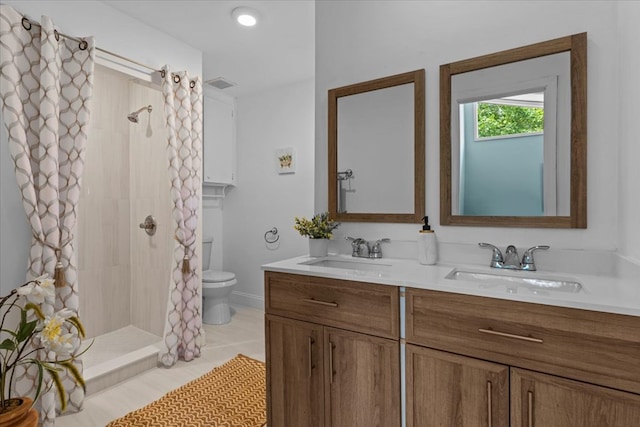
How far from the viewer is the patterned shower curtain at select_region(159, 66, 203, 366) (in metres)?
2.48

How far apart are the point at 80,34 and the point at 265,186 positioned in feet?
6.75

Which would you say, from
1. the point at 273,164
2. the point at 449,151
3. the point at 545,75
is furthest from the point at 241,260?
the point at 545,75

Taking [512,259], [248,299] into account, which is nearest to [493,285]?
[512,259]

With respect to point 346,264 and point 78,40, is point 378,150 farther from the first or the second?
point 78,40

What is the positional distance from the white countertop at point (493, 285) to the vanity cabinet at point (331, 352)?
4 centimetres

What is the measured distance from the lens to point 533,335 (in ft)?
3.42

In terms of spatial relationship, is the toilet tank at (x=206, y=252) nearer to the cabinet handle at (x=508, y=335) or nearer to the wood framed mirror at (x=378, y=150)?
the wood framed mirror at (x=378, y=150)

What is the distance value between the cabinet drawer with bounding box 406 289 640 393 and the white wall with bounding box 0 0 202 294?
208 centimetres

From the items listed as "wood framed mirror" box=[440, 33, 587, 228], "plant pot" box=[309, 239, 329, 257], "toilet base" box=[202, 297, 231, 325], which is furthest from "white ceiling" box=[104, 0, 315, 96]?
"toilet base" box=[202, 297, 231, 325]

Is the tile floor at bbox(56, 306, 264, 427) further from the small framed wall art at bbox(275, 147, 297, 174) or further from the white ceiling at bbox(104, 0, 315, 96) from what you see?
the white ceiling at bbox(104, 0, 315, 96)

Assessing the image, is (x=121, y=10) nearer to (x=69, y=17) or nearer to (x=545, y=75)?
(x=69, y=17)

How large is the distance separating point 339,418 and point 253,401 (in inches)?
35.1

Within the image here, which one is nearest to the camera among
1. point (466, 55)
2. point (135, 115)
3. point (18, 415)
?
point (18, 415)

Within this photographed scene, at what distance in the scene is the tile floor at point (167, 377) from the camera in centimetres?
191
